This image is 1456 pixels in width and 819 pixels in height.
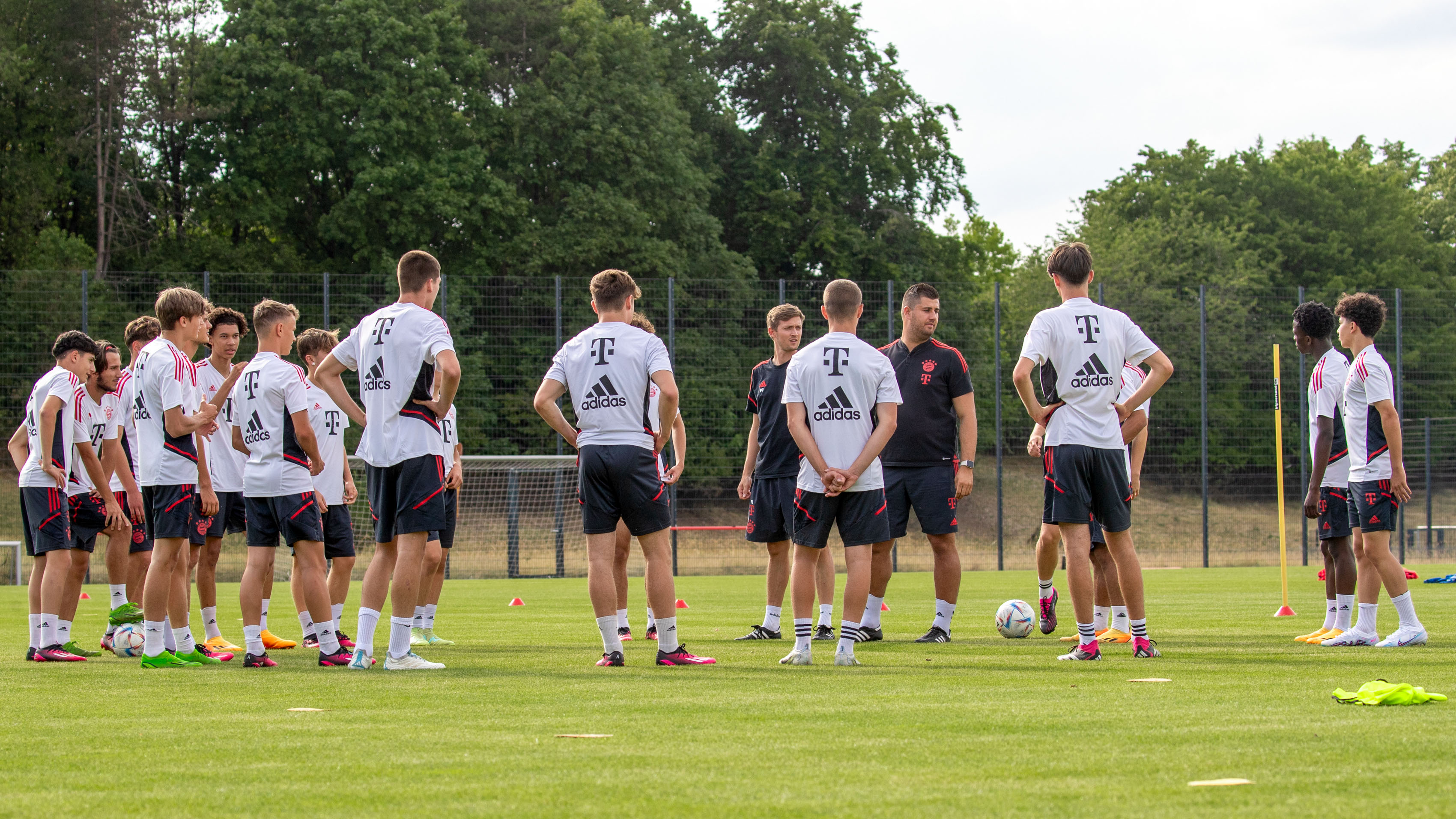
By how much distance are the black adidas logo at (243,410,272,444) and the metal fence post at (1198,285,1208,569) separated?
64.4 ft

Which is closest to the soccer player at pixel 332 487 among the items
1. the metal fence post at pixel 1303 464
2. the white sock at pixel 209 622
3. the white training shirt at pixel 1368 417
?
the white sock at pixel 209 622

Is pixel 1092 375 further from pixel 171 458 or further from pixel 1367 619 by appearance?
pixel 171 458

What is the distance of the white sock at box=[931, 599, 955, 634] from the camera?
27.5 ft

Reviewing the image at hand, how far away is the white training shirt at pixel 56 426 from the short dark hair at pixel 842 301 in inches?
172

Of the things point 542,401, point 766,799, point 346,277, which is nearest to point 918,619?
point 542,401

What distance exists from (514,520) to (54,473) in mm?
13654

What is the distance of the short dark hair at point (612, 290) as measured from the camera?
275 inches

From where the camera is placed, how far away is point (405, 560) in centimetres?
662

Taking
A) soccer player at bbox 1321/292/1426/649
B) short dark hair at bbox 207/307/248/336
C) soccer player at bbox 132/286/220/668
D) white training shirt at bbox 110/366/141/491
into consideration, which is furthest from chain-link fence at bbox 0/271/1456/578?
soccer player at bbox 132/286/220/668

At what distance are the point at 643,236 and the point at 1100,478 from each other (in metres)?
29.2

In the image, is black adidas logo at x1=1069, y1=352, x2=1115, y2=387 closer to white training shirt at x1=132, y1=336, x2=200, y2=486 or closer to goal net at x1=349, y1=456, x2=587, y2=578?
Answer: white training shirt at x1=132, y1=336, x2=200, y2=486

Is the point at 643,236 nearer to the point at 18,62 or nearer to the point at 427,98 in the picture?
the point at 427,98

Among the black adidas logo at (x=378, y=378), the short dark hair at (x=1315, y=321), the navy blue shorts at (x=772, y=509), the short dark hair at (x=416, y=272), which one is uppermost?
the short dark hair at (x=416, y=272)

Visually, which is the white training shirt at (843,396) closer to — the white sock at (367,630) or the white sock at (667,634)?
the white sock at (667,634)
